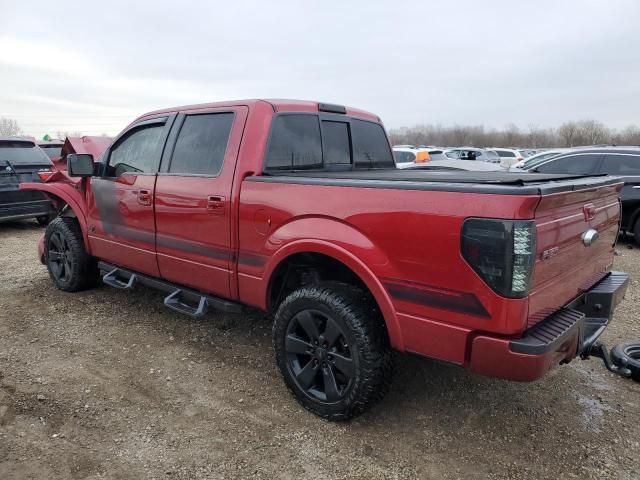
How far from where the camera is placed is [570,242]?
2537 mm

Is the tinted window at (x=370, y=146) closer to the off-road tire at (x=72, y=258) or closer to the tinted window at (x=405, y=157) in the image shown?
the off-road tire at (x=72, y=258)

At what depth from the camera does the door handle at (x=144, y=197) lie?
4.00 m

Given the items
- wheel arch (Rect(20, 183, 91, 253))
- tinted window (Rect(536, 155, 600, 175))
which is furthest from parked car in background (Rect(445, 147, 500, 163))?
wheel arch (Rect(20, 183, 91, 253))

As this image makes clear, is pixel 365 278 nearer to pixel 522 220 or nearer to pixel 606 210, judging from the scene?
pixel 522 220

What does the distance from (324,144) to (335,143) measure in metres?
0.17

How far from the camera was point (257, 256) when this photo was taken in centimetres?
323

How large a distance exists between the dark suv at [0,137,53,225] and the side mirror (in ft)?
18.6

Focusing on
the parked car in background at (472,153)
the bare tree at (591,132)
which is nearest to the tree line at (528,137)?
the bare tree at (591,132)

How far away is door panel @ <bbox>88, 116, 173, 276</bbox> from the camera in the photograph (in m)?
4.07

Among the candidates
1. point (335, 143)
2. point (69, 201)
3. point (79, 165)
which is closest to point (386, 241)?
point (335, 143)

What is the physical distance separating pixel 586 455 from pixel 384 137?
10.5 ft

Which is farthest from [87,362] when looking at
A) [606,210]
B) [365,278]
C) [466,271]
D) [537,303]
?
[606,210]

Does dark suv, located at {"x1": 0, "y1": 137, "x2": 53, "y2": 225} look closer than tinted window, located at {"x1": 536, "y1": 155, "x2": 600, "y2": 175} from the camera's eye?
No

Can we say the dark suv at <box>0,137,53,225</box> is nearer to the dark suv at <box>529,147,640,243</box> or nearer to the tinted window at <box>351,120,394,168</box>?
the tinted window at <box>351,120,394,168</box>
